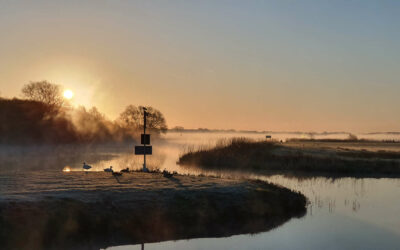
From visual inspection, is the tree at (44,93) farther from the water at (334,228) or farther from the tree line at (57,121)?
the water at (334,228)

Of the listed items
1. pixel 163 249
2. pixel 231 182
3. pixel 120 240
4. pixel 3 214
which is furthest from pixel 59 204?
pixel 231 182

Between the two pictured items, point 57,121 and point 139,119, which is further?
point 139,119

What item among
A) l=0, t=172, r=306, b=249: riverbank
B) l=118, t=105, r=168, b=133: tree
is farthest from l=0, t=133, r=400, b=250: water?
l=118, t=105, r=168, b=133: tree

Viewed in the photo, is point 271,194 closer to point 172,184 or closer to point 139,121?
point 172,184

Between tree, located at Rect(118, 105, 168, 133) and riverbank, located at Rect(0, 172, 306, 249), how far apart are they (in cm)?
6959

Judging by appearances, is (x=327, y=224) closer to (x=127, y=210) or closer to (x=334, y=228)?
(x=334, y=228)

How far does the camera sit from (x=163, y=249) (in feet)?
39.9

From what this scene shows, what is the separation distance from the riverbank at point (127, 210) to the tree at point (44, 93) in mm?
62513

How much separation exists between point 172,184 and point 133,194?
271 centimetres

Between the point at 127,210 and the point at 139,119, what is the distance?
253ft

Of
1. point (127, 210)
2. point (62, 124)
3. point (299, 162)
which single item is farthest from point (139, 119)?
point (127, 210)

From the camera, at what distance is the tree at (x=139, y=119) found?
88.2m

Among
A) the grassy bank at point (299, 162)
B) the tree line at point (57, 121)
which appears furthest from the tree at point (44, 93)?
the grassy bank at point (299, 162)

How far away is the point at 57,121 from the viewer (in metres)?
73.1
